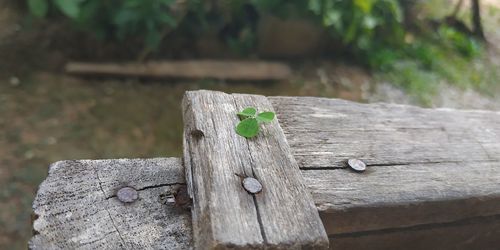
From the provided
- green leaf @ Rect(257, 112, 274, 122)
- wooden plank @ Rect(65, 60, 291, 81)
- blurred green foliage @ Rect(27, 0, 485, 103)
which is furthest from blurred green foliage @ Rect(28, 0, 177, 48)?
green leaf @ Rect(257, 112, 274, 122)

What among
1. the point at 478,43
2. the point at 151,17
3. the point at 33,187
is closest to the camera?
the point at 33,187

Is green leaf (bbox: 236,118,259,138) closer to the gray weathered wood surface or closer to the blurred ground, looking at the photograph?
the gray weathered wood surface

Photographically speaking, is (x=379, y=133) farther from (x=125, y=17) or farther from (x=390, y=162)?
(x=125, y=17)

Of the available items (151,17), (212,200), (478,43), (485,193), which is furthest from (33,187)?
(478,43)

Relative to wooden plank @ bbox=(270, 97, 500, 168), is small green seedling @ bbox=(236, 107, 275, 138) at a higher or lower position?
lower

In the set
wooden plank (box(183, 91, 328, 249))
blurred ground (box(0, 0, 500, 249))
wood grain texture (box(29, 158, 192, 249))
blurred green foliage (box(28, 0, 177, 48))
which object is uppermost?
wooden plank (box(183, 91, 328, 249))

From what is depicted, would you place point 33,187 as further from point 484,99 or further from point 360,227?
point 484,99

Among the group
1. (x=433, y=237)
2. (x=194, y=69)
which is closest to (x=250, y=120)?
(x=433, y=237)

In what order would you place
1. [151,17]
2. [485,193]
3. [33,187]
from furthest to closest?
[151,17]
[33,187]
[485,193]

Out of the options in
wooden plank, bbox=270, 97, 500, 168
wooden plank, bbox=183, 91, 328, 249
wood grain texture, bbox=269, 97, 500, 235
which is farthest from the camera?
wooden plank, bbox=270, 97, 500, 168
